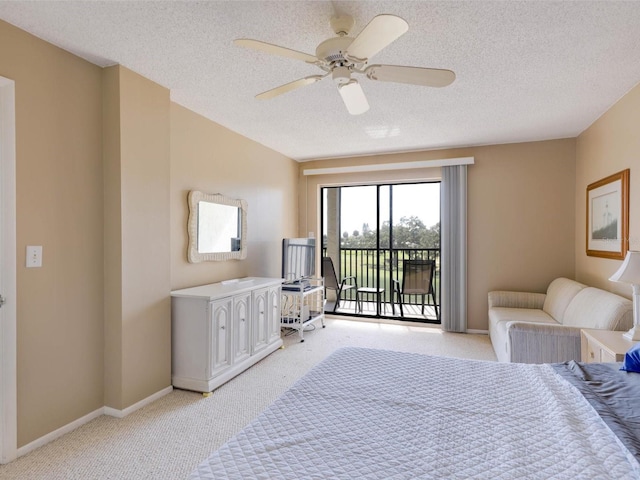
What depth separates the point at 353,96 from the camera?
2.14 meters

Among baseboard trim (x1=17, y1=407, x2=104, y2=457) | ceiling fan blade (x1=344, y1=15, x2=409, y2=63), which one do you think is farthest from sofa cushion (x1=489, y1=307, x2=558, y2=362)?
baseboard trim (x1=17, y1=407, x2=104, y2=457)

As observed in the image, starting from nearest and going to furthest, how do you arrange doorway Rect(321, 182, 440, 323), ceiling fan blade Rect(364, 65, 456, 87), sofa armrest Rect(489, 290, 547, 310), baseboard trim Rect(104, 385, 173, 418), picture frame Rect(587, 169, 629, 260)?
ceiling fan blade Rect(364, 65, 456, 87), baseboard trim Rect(104, 385, 173, 418), picture frame Rect(587, 169, 629, 260), sofa armrest Rect(489, 290, 547, 310), doorway Rect(321, 182, 440, 323)

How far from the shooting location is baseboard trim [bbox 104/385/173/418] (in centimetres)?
249

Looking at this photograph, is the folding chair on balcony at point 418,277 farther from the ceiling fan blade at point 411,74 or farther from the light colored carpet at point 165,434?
the ceiling fan blade at point 411,74

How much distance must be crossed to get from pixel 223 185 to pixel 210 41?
178cm

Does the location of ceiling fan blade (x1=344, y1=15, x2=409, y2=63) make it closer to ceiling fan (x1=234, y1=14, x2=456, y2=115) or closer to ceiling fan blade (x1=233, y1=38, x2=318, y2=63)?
ceiling fan (x1=234, y1=14, x2=456, y2=115)

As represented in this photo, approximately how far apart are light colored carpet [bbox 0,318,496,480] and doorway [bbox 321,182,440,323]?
1822 millimetres

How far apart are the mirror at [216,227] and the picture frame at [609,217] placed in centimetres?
355

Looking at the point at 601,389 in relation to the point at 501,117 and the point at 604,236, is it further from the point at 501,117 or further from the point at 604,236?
the point at 501,117

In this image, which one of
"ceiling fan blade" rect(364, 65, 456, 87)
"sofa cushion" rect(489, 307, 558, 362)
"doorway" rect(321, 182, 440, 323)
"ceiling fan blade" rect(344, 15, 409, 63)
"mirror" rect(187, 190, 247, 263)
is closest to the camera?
"ceiling fan blade" rect(344, 15, 409, 63)

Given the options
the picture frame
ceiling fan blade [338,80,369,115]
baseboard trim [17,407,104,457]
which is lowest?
baseboard trim [17,407,104,457]

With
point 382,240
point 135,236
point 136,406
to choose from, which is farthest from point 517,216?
point 136,406

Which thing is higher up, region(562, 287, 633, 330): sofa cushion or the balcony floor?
region(562, 287, 633, 330): sofa cushion

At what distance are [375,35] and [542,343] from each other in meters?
2.51
